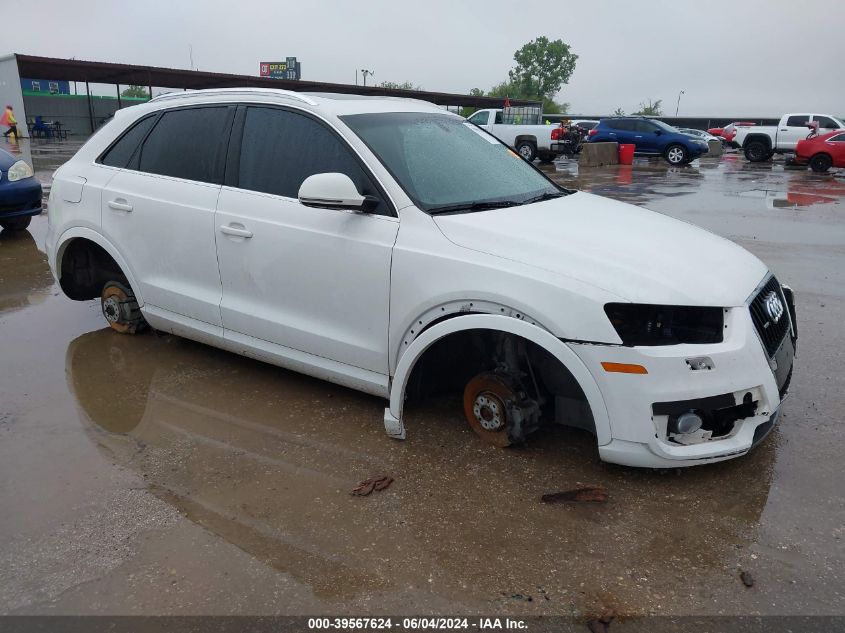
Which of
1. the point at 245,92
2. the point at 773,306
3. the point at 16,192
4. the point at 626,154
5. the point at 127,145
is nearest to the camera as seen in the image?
the point at 773,306

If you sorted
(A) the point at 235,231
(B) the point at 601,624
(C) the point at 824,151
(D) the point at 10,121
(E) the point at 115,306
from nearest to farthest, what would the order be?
(B) the point at 601,624
(A) the point at 235,231
(E) the point at 115,306
(C) the point at 824,151
(D) the point at 10,121

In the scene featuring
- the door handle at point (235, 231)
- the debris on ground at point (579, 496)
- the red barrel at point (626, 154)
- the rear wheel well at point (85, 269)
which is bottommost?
the red barrel at point (626, 154)

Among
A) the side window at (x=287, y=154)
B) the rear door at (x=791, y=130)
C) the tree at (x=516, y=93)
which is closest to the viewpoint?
the side window at (x=287, y=154)

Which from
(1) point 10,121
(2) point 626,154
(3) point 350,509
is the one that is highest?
(3) point 350,509

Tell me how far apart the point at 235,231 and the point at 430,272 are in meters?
1.32

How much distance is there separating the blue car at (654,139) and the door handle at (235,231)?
23927 mm

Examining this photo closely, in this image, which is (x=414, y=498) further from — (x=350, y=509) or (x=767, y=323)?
(x=767, y=323)

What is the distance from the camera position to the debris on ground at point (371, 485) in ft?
10.1

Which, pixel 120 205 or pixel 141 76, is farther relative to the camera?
pixel 141 76

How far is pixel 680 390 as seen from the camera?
281 cm

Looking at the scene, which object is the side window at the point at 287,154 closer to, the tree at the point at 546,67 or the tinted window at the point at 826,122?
the tinted window at the point at 826,122

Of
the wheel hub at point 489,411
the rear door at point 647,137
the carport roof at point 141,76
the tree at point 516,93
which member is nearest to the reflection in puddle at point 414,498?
the wheel hub at point 489,411

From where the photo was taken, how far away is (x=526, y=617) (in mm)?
2336

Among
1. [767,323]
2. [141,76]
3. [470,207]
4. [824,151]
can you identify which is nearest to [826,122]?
[824,151]
